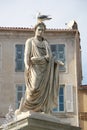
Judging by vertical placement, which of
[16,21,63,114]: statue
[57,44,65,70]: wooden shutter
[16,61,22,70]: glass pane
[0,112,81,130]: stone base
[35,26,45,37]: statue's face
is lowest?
[0,112,81,130]: stone base

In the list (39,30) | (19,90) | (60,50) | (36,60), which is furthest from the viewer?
→ (60,50)

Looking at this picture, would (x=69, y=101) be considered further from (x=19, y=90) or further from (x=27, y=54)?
(x=27, y=54)

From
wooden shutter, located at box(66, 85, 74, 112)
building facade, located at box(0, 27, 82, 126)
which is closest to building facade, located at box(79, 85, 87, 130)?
building facade, located at box(0, 27, 82, 126)

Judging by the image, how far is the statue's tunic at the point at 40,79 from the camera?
1390 centimetres

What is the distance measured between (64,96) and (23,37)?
5142mm

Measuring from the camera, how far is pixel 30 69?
46.5 feet

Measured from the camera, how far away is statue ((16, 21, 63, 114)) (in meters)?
13.9

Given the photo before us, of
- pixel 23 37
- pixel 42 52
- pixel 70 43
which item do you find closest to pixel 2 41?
pixel 23 37

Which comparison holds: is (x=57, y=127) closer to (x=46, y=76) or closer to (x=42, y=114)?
(x=42, y=114)

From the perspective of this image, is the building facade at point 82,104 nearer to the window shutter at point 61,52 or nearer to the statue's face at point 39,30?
the window shutter at point 61,52

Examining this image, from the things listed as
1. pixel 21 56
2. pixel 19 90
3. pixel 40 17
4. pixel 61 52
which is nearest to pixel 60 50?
pixel 61 52

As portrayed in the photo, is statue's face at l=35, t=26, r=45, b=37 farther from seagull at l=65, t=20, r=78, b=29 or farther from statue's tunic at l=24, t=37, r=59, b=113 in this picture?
seagull at l=65, t=20, r=78, b=29

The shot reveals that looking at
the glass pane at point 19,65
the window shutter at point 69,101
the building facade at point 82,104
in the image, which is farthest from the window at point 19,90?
the building facade at point 82,104

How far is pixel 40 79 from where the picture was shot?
14078 mm
